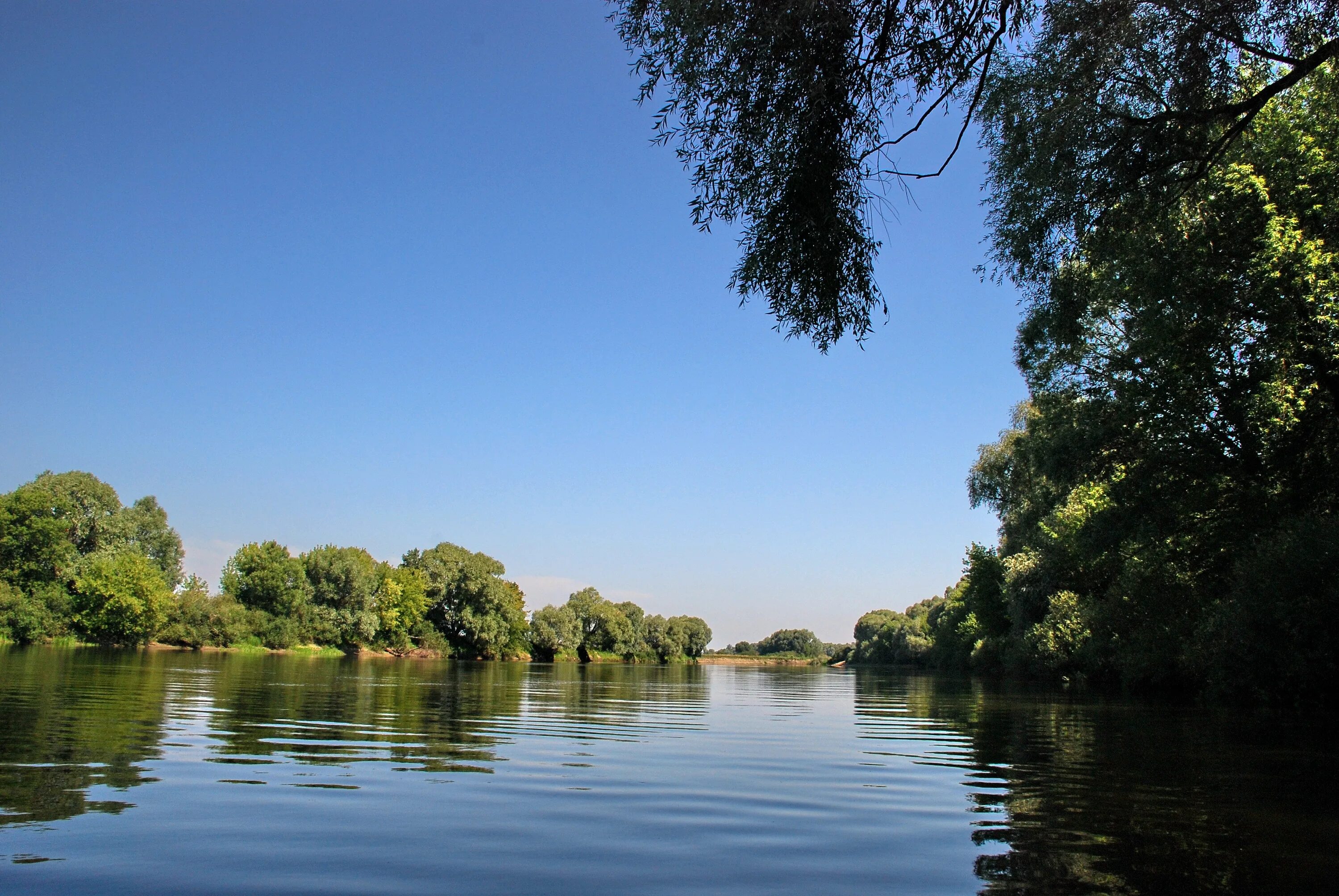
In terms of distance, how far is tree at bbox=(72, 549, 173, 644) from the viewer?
63.2 m

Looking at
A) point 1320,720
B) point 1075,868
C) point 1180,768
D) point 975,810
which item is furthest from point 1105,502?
point 1075,868

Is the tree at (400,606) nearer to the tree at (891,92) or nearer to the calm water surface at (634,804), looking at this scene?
the calm water surface at (634,804)

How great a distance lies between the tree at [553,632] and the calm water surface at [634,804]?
277ft

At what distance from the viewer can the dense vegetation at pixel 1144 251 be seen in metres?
8.97

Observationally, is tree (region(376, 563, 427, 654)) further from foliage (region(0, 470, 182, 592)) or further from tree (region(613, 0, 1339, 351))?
tree (region(613, 0, 1339, 351))

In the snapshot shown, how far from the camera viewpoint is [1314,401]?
18.2m

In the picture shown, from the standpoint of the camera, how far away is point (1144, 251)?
16.9 metres

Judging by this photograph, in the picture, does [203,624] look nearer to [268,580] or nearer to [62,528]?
[268,580]

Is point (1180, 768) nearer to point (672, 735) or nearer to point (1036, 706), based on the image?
point (672, 735)

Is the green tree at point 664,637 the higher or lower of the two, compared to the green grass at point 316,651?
lower

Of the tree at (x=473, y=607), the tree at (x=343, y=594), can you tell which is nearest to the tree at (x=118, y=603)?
the tree at (x=343, y=594)

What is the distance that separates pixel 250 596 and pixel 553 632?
3458 cm

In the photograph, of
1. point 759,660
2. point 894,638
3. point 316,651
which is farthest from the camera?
point 759,660

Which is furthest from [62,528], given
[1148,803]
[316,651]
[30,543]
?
[1148,803]
